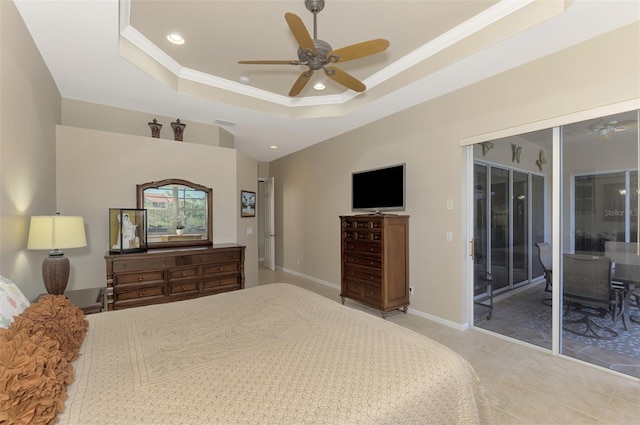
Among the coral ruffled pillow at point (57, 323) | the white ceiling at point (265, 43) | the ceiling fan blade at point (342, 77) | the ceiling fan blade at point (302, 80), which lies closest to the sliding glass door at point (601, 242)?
the white ceiling at point (265, 43)

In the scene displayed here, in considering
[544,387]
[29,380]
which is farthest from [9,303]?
[544,387]

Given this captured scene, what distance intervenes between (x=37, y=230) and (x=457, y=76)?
3.93 meters

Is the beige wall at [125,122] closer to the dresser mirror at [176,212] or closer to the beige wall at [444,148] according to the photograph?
the dresser mirror at [176,212]

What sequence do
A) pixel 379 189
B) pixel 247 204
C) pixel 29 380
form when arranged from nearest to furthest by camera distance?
1. pixel 29 380
2. pixel 379 189
3. pixel 247 204

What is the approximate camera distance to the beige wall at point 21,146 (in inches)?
72.0

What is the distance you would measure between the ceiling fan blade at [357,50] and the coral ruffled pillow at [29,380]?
2.28m

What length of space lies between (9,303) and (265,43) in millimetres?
2757

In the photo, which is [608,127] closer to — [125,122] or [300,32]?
[300,32]

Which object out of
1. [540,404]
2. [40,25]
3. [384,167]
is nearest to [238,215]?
[384,167]

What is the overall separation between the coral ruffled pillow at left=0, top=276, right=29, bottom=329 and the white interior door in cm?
560

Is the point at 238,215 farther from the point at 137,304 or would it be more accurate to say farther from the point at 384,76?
the point at 384,76

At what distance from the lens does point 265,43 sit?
2893 mm

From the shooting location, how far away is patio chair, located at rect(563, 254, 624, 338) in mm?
2609

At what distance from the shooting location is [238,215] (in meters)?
4.71
